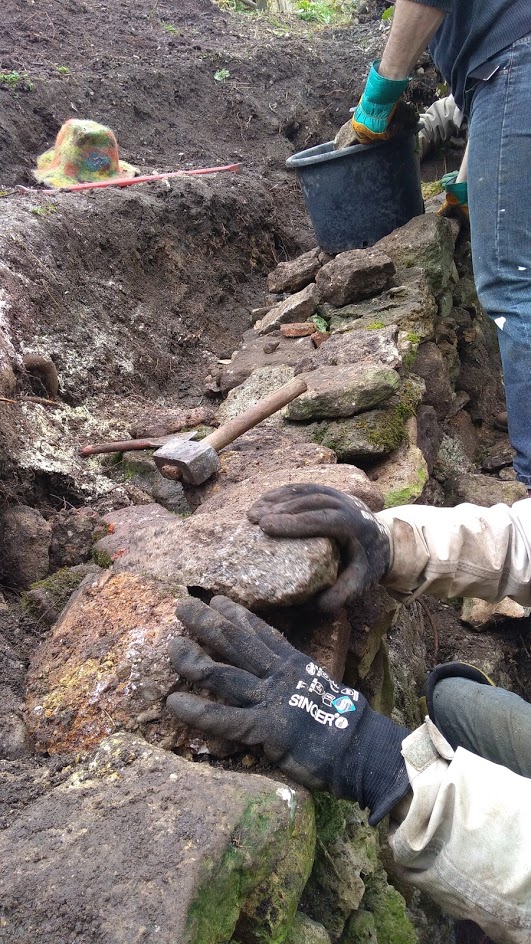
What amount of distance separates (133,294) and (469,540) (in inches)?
99.0

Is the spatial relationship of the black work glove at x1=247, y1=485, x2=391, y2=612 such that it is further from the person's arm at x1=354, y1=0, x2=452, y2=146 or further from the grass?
the grass

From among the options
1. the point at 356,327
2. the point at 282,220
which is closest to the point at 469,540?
the point at 356,327

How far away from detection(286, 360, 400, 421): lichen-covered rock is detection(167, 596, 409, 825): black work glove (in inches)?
48.8

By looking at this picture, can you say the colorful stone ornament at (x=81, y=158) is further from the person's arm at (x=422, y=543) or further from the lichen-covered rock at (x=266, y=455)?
the person's arm at (x=422, y=543)

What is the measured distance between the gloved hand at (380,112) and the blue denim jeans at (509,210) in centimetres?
55

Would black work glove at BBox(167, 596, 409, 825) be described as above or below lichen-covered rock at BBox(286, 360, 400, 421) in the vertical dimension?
below

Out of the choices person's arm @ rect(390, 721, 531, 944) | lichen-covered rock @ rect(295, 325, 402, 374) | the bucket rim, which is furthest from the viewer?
the bucket rim

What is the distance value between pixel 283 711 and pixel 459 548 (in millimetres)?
727

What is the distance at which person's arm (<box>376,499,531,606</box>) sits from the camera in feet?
5.63

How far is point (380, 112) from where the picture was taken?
3.16 metres

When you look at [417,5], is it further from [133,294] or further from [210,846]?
[210,846]

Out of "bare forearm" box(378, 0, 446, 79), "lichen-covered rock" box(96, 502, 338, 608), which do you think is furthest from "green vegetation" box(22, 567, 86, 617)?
"bare forearm" box(378, 0, 446, 79)

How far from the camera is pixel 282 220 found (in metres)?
5.19

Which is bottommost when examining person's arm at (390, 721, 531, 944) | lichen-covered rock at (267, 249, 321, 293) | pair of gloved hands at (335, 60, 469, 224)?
person's arm at (390, 721, 531, 944)
